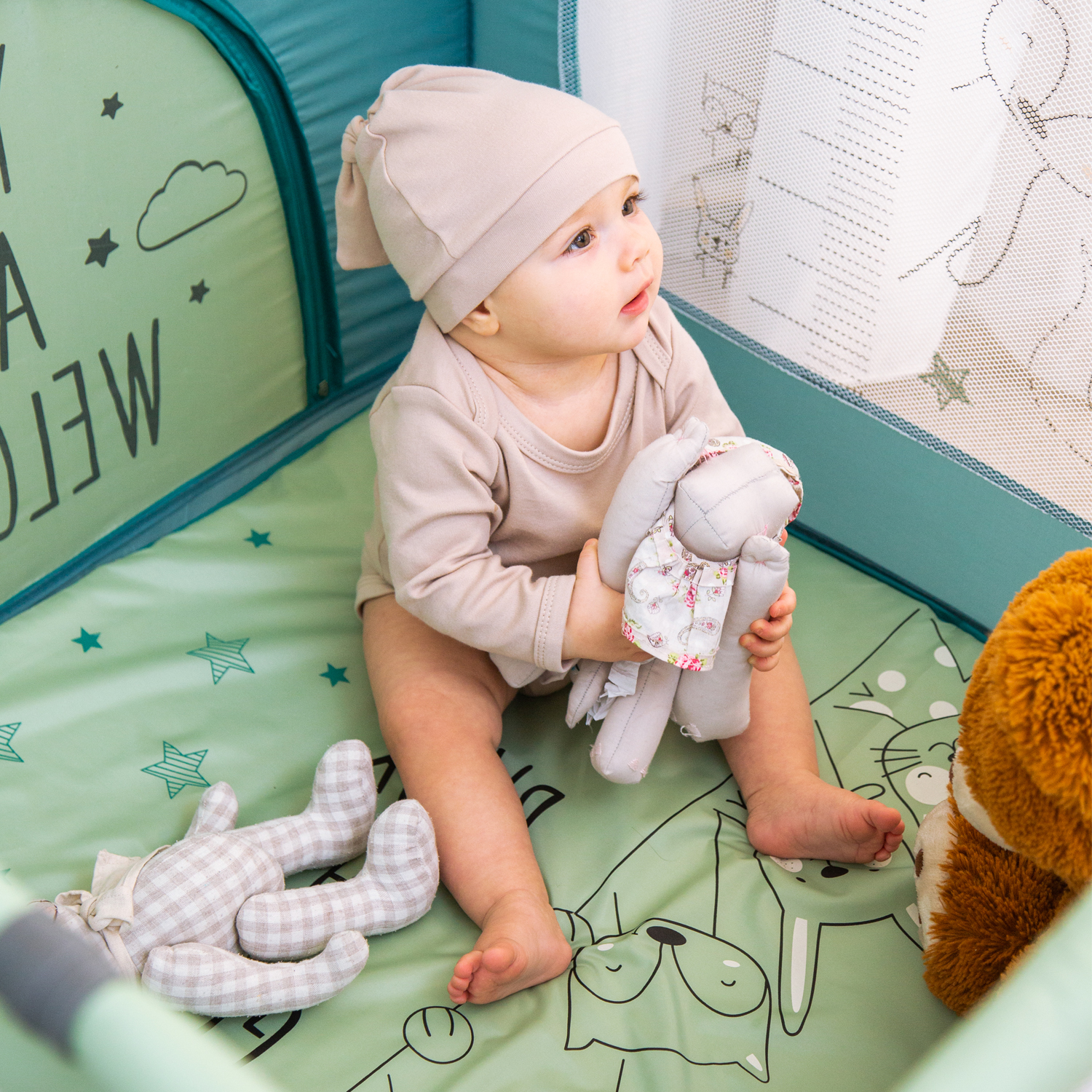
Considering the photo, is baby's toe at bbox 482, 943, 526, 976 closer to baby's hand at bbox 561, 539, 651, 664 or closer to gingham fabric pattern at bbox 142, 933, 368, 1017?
gingham fabric pattern at bbox 142, 933, 368, 1017

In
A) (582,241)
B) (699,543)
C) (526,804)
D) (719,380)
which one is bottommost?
(526,804)

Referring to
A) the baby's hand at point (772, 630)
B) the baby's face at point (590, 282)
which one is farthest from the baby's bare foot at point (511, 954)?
the baby's face at point (590, 282)

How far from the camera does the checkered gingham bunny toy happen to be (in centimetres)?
64

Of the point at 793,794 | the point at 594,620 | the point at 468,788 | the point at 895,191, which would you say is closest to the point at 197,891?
the point at 468,788

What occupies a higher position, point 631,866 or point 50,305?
point 50,305

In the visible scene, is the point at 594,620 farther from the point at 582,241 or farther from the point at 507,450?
the point at 582,241

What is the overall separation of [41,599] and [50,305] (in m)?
0.27

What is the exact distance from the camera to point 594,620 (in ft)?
2.33

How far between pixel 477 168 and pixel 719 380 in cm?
43

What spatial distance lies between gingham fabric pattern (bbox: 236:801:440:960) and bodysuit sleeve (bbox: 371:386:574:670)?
5.3 inches

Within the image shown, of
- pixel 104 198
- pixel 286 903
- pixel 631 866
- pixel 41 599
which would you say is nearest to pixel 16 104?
pixel 104 198

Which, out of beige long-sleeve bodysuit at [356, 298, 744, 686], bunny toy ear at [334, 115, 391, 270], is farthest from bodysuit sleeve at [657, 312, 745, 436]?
bunny toy ear at [334, 115, 391, 270]

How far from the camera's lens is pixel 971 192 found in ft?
2.40

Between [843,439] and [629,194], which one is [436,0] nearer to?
[629,194]
